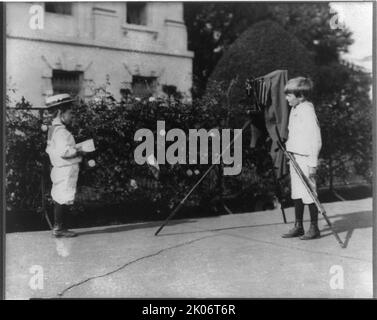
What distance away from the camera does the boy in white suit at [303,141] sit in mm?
5242

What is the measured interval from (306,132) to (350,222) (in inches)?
54.0

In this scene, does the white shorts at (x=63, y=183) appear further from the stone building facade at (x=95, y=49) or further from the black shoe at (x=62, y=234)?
the stone building facade at (x=95, y=49)

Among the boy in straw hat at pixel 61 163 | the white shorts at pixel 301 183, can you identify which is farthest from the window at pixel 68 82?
the white shorts at pixel 301 183

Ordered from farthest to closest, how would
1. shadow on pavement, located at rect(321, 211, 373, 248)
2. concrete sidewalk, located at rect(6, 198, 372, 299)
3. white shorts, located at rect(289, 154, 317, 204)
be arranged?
shadow on pavement, located at rect(321, 211, 373, 248)
white shorts, located at rect(289, 154, 317, 204)
concrete sidewalk, located at rect(6, 198, 372, 299)

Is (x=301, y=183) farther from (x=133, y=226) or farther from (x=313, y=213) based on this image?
(x=133, y=226)

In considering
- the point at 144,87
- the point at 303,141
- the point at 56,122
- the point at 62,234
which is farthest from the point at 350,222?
the point at 56,122

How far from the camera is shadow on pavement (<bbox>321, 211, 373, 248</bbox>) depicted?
18.2 ft

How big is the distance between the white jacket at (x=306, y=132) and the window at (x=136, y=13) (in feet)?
6.24

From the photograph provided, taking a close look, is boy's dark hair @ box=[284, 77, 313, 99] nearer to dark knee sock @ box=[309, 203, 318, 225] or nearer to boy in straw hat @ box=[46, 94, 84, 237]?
dark knee sock @ box=[309, 203, 318, 225]

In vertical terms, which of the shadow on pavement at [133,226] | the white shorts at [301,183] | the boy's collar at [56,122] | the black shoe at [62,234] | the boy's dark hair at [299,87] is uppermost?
the boy's dark hair at [299,87]

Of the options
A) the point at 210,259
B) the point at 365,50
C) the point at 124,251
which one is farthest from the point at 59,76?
the point at 365,50

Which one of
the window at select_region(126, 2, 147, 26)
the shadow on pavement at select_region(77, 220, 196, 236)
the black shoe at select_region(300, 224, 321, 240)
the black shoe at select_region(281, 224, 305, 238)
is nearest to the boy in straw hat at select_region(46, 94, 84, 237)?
the shadow on pavement at select_region(77, 220, 196, 236)

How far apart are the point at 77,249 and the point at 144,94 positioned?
2009 millimetres

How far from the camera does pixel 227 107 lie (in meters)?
6.08
